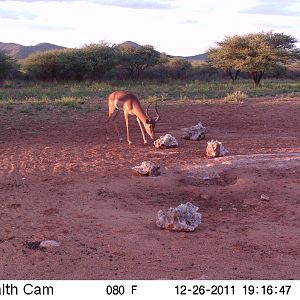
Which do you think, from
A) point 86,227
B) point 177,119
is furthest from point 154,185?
point 177,119

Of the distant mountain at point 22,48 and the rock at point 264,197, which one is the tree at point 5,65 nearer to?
the rock at point 264,197

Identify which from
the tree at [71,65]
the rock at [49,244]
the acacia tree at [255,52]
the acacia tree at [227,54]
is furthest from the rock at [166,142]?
the tree at [71,65]

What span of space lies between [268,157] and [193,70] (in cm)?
4542

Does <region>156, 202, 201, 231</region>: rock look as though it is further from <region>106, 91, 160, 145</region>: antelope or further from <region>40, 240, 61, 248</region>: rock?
<region>106, 91, 160, 145</region>: antelope

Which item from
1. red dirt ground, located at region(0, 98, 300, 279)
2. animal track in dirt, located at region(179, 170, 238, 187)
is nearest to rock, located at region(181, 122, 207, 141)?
red dirt ground, located at region(0, 98, 300, 279)

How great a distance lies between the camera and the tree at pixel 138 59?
4762 cm

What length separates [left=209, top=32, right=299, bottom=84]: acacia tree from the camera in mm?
38750

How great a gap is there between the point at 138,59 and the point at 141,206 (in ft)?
133

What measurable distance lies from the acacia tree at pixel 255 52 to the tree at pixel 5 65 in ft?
54.3

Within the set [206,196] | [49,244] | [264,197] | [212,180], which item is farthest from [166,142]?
[49,244]

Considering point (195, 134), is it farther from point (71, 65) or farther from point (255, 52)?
point (71, 65)

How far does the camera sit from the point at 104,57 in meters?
45.7

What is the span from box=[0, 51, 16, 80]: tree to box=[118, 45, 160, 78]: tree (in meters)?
9.39

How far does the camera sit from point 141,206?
8.03m
